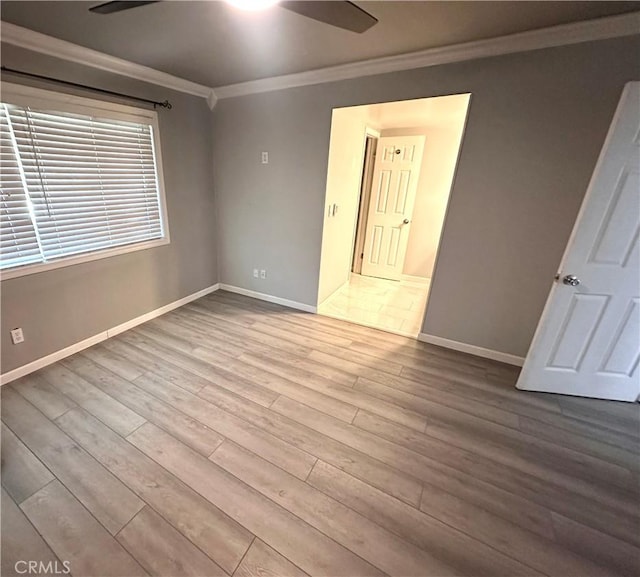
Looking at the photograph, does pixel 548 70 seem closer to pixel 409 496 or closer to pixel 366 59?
pixel 366 59

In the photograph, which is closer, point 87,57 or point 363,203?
point 87,57

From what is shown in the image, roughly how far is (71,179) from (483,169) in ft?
10.6

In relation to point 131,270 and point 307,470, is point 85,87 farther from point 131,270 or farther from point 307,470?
point 307,470

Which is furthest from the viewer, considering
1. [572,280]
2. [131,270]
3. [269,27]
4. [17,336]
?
[131,270]

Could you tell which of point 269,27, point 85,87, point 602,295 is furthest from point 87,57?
point 602,295

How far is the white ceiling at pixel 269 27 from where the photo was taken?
157 cm

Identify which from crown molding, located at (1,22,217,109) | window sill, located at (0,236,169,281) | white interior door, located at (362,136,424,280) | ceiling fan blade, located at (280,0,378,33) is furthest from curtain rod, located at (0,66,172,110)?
white interior door, located at (362,136,424,280)

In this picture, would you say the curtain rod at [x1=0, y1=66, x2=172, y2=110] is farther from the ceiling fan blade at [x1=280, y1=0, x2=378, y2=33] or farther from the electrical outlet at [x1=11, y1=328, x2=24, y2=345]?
the ceiling fan blade at [x1=280, y1=0, x2=378, y2=33]

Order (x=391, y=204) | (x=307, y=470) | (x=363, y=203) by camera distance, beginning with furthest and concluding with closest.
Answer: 1. (x=363, y=203)
2. (x=391, y=204)
3. (x=307, y=470)

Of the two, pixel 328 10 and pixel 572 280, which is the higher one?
pixel 328 10

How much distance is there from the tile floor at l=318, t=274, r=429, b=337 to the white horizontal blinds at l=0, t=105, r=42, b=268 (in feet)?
8.44

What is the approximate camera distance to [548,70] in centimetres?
192

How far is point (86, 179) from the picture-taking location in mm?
2322

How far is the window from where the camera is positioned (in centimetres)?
192
